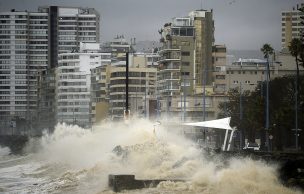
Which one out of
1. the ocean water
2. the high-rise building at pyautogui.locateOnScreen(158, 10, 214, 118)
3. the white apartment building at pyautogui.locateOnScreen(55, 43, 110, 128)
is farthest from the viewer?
the white apartment building at pyautogui.locateOnScreen(55, 43, 110, 128)

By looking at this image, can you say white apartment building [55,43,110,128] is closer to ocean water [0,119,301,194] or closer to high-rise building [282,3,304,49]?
high-rise building [282,3,304,49]

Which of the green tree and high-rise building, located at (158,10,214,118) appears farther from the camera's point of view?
high-rise building, located at (158,10,214,118)

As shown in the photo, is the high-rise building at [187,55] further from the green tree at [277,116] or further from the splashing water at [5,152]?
the green tree at [277,116]

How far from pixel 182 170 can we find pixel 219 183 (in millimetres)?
6477

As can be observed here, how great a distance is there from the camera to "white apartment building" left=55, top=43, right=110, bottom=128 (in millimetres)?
167250

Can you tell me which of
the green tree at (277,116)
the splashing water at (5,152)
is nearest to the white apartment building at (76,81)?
the splashing water at (5,152)

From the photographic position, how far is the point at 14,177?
59.0 metres

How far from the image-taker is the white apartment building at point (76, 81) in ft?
549

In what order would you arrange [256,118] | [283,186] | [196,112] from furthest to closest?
[196,112] → [256,118] → [283,186]

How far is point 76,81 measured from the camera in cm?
17125

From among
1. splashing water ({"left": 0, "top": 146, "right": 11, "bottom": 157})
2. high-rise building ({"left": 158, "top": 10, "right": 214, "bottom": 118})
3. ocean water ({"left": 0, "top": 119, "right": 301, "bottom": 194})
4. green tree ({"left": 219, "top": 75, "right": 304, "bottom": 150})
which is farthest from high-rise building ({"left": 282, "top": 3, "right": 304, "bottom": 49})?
ocean water ({"left": 0, "top": 119, "right": 301, "bottom": 194})

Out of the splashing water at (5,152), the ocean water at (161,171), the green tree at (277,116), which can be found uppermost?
the green tree at (277,116)

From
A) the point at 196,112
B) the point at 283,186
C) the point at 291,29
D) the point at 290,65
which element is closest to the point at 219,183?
the point at 283,186

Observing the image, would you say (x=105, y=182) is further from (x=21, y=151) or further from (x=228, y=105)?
(x=21, y=151)
